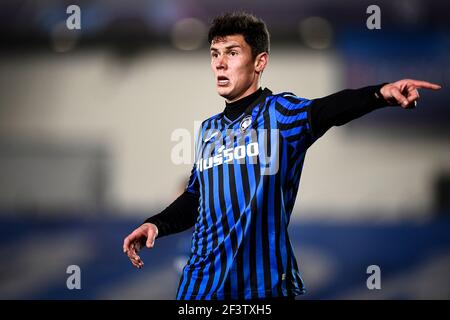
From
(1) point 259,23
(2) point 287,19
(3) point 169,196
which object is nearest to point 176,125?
(3) point 169,196

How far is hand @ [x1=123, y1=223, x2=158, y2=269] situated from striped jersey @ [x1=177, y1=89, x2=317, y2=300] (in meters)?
0.18

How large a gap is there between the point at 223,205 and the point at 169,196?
2.49 m

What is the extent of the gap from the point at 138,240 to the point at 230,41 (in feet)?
2.75

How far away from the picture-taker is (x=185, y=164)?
4602mm

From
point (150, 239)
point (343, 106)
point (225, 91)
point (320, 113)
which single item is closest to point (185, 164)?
point (225, 91)

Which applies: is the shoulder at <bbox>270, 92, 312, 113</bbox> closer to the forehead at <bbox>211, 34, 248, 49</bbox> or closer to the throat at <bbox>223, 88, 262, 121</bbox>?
the throat at <bbox>223, 88, 262, 121</bbox>

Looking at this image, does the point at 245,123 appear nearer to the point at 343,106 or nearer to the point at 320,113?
the point at 320,113

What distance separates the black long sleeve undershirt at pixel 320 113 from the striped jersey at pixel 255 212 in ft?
0.19

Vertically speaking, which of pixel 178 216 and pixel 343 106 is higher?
pixel 343 106

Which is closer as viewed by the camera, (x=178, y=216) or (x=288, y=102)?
(x=288, y=102)

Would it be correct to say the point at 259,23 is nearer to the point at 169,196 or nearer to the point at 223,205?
the point at 223,205

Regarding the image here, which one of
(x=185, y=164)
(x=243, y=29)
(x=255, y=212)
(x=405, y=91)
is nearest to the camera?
(x=405, y=91)

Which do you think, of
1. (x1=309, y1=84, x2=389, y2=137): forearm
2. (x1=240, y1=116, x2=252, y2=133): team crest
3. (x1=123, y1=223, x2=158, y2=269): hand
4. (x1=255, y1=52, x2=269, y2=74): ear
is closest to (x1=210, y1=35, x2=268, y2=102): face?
(x1=255, y1=52, x2=269, y2=74): ear
